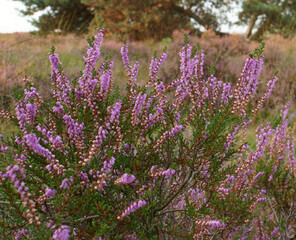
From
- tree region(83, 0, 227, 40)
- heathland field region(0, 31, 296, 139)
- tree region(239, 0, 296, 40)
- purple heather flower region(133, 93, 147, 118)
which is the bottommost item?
heathland field region(0, 31, 296, 139)

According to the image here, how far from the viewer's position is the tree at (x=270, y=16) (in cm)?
1484

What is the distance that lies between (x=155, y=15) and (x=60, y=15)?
262 inches

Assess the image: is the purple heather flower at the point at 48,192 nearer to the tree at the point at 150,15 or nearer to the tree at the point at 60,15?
the tree at the point at 150,15

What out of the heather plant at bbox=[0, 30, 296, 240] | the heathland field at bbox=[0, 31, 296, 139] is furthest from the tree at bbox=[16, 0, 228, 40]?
the heather plant at bbox=[0, 30, 296, 240]

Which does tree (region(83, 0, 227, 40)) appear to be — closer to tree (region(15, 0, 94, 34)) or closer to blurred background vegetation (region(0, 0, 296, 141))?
blurred background vegetation (region(0, 0, 296, 141))

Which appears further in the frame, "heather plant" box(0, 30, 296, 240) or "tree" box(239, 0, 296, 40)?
"tree" box(239, 0, 296, 40)

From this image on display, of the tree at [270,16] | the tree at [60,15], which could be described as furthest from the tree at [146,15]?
the tree at [270,16]

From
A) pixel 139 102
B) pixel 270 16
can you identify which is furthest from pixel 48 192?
pixel 270 16

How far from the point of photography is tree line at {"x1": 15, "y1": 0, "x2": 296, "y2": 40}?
46.6ft

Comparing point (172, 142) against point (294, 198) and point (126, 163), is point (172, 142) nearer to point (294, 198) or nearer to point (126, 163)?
point (126, 163)

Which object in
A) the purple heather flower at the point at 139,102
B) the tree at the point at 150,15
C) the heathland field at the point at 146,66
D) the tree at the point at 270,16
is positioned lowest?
the heathland field at the point at 146,66

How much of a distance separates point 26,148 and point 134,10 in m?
14.0

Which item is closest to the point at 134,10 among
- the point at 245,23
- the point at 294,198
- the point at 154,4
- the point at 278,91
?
the point at 154,4

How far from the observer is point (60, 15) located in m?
17.2
